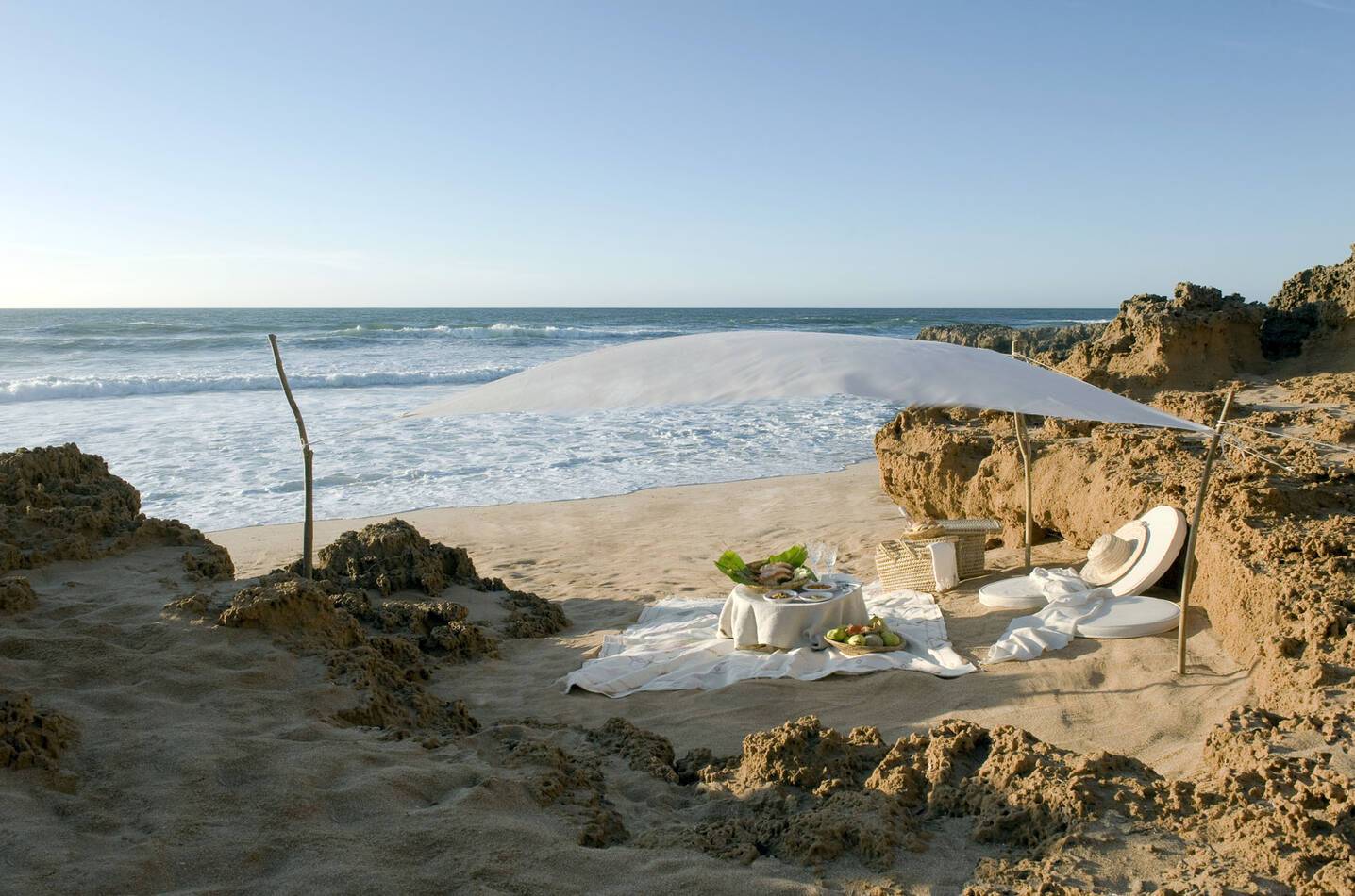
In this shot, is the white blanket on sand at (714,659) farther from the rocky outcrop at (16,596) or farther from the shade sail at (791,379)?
the rocky outcrop at (16,596)

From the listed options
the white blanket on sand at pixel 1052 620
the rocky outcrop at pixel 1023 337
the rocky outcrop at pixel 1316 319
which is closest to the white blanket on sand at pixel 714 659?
the white blanket on sand at pixel 1052 620

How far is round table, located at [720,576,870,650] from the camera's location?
5.45 metres

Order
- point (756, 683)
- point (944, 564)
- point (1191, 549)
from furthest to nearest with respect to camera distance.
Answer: point (944, 564) < point (756, 683) < point (1191, 549)

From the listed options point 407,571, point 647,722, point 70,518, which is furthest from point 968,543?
point 70,518

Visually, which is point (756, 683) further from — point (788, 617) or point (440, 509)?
point (440, 509)

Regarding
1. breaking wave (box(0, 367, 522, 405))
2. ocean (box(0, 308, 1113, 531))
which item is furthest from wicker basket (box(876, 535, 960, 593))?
breaking wave (box(0, 367, 522, 405))

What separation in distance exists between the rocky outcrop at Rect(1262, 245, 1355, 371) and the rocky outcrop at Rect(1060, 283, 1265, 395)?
0.30 m

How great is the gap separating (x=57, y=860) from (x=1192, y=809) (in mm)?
3358

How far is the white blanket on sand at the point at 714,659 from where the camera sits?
5.05 m

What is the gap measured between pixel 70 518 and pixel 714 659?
4021 millimetres

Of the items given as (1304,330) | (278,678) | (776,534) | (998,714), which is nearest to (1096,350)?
(1304,330)

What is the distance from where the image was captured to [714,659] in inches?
211

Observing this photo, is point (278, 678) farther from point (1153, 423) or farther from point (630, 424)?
point (630, 424)

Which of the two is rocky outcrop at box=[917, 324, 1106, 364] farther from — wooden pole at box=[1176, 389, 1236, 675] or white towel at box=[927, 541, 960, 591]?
wooden pole at box=[1176, 389, 1236, 675]
